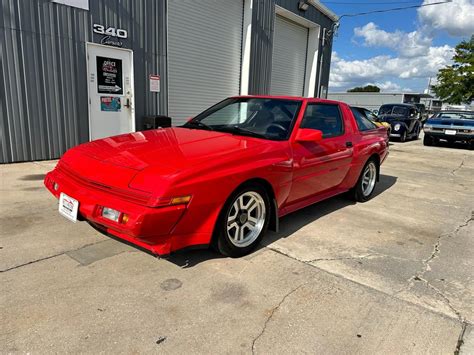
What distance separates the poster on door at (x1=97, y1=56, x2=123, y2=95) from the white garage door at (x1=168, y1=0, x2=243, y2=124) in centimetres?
175

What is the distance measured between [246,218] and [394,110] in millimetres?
15067

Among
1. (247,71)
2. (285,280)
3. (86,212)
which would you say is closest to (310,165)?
(285,280)

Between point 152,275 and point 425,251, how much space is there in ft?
9.02

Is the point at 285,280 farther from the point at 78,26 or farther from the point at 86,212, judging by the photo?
the point at 78,26

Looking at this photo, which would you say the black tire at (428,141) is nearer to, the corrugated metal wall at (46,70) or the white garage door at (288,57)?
the white garage door at (288,57)

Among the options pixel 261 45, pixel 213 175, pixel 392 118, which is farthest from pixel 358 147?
pixel 392 118

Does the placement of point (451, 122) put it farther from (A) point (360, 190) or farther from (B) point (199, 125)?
(B) point (199, 125)

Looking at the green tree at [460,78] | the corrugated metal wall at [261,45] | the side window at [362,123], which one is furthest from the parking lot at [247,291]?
the green tree at [460,78]

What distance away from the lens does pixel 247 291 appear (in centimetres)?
275

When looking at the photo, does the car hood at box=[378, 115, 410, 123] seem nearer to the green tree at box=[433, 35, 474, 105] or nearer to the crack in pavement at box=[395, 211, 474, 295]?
the crack in pavement at box=[395, 211, 474, 295]

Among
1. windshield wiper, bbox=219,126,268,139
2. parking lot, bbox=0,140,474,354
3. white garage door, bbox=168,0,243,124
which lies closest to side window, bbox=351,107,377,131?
parking lot, bbox=0,140,474,354

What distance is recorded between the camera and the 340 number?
24.5ft

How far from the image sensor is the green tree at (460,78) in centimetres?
3375

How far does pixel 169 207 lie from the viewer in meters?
2.54
